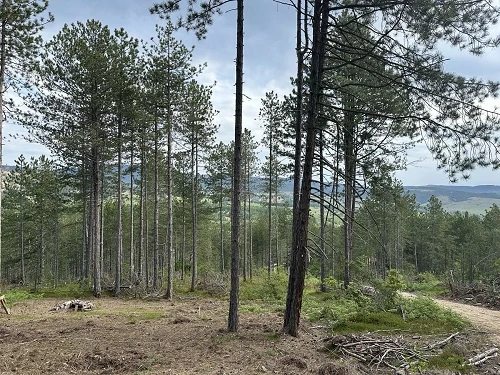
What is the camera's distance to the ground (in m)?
6.47

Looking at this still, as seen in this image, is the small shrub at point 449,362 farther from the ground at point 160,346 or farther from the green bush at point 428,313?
the green bush at point 428,313

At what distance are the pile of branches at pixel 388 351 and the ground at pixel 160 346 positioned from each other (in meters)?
0.30

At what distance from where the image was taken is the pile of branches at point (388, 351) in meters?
6.88

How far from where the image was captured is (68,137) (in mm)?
16438

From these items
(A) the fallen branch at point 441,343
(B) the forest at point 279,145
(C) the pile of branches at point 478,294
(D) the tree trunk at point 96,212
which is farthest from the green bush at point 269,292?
(A) the fallen branch at point 441,343

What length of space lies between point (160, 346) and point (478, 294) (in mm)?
14903

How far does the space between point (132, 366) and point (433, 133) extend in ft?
21.2

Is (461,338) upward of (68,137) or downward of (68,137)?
downward

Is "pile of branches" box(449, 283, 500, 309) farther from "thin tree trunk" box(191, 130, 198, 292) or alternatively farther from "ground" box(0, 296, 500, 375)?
"thin tree trunk" box(191, 130, 198, 292)

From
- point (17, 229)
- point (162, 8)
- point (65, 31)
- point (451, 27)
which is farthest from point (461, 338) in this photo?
point (17, 229)

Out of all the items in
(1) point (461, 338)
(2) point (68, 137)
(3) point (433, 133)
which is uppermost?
(2) point (68, 137)

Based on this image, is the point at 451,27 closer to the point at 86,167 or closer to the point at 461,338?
the point at 461,338

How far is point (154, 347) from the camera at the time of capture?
784 centimetres

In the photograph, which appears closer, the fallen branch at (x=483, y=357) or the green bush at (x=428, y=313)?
the fallen branch at (x=483, y=357)
